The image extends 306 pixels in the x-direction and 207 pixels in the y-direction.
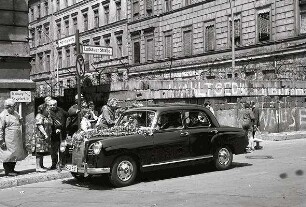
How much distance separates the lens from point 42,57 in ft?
207

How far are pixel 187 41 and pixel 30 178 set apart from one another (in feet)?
100

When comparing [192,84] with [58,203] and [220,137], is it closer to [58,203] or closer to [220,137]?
[220,137]

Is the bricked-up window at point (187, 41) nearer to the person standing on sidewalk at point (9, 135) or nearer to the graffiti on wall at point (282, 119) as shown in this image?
the graffiti on wall at point (282, 119)

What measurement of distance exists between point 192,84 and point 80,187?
12422 millimetres

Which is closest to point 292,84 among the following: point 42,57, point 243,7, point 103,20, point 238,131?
point 243,7

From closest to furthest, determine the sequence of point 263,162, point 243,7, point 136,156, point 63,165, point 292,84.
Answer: point 136,156
point 63,165
point 263,162
point 292,84
point 243,7

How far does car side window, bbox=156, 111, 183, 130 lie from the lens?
427 inches

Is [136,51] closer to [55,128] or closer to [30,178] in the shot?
[55,128]

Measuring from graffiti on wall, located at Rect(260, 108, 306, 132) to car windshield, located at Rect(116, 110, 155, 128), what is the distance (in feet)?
40.4

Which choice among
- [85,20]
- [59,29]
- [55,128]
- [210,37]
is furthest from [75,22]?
[55,128]

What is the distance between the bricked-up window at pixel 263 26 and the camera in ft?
109

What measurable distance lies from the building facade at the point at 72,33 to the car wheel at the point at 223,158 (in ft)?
102

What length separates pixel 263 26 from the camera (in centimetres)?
3359

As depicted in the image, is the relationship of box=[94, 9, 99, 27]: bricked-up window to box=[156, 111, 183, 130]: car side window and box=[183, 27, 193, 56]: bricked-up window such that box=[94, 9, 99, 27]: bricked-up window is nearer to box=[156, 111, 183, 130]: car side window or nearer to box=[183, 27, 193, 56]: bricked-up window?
box=[183, 27, 193, 56]: bricked-up window
